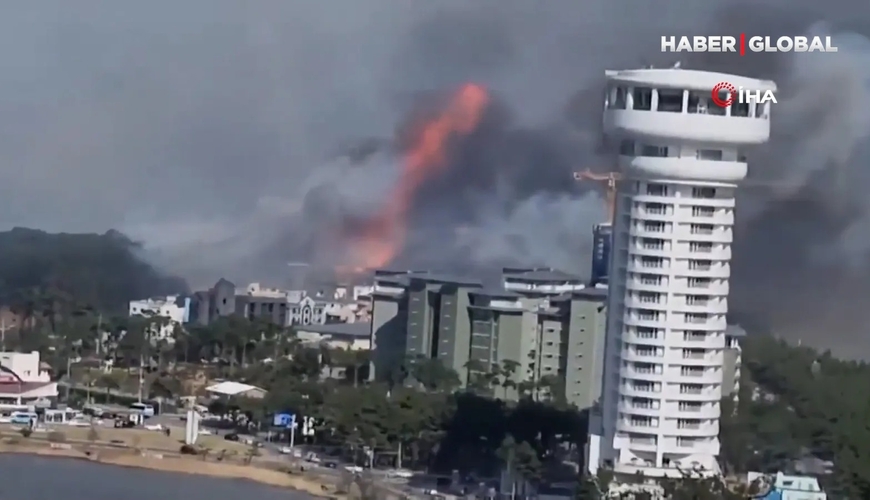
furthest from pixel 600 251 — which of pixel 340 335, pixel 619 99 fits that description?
pixel 619 99

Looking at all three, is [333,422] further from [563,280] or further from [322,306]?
[322,306]

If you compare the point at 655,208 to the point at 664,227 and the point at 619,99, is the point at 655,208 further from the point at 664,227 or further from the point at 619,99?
the point at 619,99

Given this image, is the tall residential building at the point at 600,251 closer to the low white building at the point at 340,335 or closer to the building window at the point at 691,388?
Answer: the low white building at the point at 340,335

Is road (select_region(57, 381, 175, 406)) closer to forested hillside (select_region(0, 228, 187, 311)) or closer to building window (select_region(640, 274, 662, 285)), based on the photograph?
forested hillside (select_region(0, 228, 187, 311))

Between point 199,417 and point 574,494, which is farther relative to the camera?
point 199,417

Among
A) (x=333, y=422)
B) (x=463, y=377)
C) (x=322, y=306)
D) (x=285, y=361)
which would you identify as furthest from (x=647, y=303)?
(x=322, y=306)

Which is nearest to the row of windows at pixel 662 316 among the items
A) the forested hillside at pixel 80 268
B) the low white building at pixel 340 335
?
Result: the low white building at pixel 340 335
